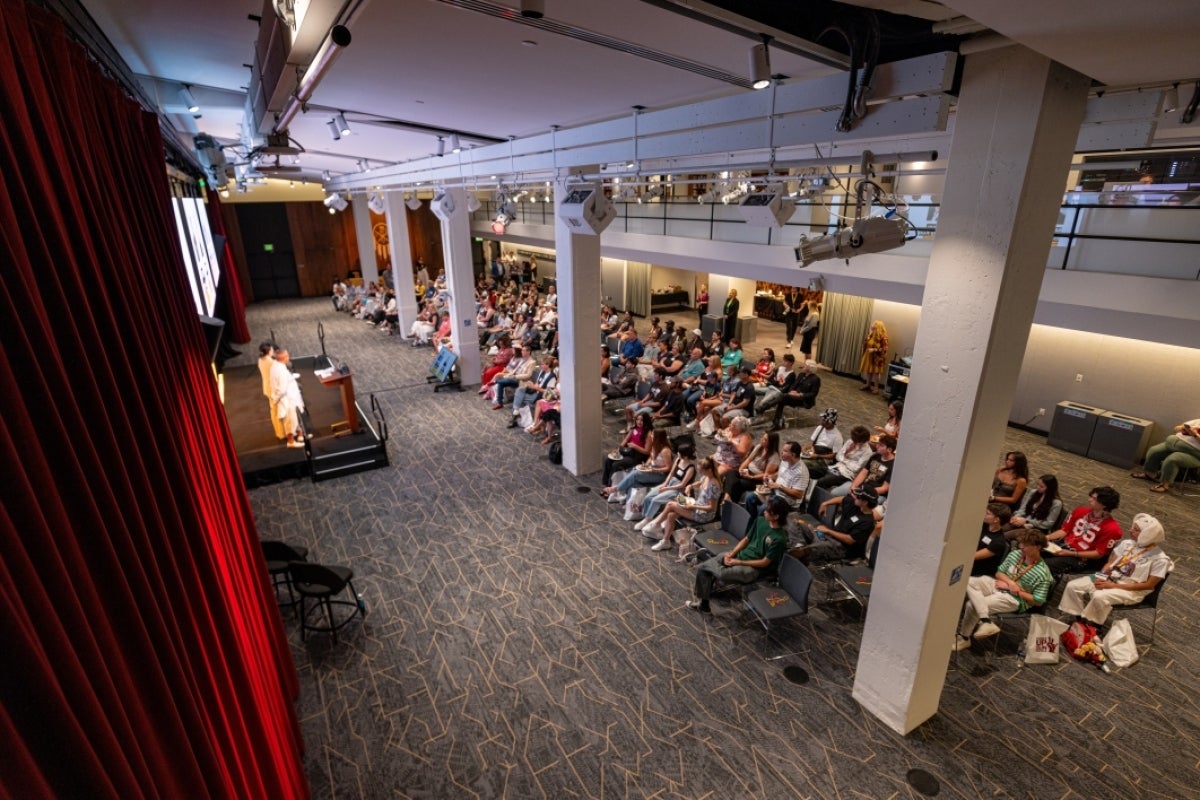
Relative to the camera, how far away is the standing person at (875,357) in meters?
11.6

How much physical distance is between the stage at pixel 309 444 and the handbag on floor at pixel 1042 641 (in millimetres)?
7570

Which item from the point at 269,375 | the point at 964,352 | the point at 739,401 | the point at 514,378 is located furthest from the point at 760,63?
the point at 514,378

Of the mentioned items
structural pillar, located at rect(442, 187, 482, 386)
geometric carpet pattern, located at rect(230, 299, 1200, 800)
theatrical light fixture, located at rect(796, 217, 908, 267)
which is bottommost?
geometric carpet pattern, located at rect(230, 299, 1200, 800)

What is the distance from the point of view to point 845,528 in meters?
5.68

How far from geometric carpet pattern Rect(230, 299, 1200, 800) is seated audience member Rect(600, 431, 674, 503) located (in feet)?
1.31

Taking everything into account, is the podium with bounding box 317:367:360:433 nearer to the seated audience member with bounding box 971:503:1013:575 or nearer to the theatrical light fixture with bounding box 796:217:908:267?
the theatrical light fixture with bounding box 796:217:908:267

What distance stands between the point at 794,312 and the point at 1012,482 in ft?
34.7

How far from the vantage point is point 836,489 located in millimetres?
6445

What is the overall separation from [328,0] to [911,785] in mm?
5111

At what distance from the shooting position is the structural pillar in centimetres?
1098

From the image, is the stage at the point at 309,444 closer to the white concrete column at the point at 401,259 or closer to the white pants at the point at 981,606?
the white concrete column at the point at 401,259

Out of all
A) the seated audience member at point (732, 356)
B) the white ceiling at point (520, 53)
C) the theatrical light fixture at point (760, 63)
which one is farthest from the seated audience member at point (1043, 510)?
the seated audience member at point (732, 356)

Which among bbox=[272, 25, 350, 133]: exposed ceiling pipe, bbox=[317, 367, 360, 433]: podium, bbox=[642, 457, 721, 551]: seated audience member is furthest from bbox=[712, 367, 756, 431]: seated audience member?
bbox=[272, 25, 350, 133]: exposed ceiling pipe

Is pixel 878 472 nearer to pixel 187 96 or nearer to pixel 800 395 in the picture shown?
pixel 800 395
